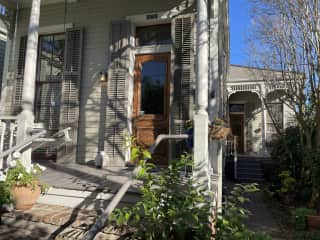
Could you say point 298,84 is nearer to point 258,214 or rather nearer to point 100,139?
point 258,214

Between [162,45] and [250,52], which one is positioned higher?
[250,52]

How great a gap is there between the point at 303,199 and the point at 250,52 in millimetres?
3800

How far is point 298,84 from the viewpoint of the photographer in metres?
5.21

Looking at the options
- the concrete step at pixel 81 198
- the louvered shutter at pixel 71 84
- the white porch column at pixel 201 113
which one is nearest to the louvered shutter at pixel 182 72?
the white porch column at pixel 201 113

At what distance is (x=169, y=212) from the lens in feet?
6.98

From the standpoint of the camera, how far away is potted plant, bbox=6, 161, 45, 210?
2990 millimetres

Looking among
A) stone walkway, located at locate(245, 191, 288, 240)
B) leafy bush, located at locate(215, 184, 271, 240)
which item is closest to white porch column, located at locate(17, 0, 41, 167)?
leafy bush, located at locate(215, 184, 271, 240)

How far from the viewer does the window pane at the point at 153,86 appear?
16.8 ft

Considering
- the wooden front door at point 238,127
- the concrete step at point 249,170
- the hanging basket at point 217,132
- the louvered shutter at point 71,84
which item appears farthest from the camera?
the wooden front door at point 238,127

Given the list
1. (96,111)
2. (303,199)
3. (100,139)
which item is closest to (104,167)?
(100,139)

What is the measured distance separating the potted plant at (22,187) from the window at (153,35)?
3366 millimetres

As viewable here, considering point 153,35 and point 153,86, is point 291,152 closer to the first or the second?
point 153,86

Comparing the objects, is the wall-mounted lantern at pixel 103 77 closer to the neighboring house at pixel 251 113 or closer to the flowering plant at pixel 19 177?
the flowering plant at pixel 19 177

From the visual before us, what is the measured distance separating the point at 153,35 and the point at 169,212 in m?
4.07
